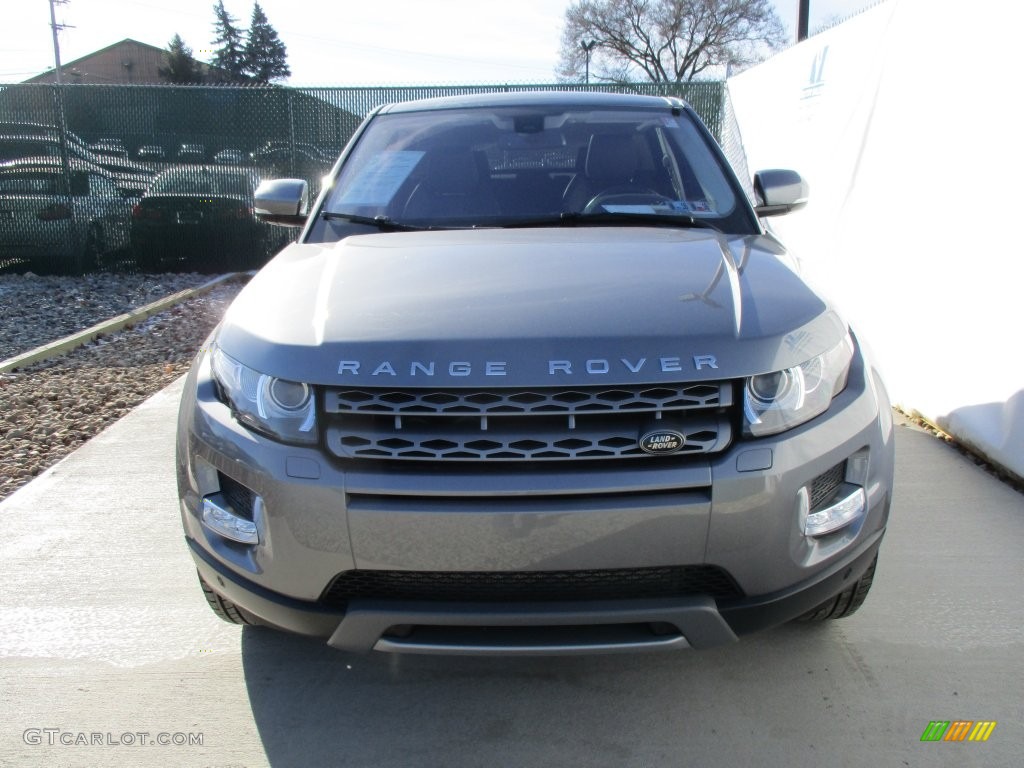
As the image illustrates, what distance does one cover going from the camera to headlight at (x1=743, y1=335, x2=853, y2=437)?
200cm

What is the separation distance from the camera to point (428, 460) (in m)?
1.94

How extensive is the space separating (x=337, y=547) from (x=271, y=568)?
0.21 meters

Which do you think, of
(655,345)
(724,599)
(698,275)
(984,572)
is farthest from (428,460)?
(984,572)

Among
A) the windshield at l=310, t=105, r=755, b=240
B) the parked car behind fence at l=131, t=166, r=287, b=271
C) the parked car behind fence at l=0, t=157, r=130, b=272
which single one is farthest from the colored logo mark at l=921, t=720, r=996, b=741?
the parked car behind fence at l=0, t=157, r=130, b=272

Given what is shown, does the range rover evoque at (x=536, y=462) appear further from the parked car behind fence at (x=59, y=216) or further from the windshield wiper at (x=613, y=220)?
the parked car behind fence at (x=59, y=216)

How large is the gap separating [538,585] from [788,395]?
2.47 ft

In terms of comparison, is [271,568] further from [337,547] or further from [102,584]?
[102,584]

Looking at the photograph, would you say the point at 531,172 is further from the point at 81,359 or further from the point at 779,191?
the point at 81,359

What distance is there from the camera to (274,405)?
2.05m

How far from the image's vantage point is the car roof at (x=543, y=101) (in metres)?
3.68

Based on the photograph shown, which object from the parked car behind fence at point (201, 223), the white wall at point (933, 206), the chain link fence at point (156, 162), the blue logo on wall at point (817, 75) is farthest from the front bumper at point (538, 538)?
the parked car behind fence at point (201, 223)

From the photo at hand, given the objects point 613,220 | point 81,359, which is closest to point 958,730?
point 613,220

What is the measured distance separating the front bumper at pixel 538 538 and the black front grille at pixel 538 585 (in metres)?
0.02

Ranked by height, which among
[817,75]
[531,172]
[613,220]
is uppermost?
[817,75]
